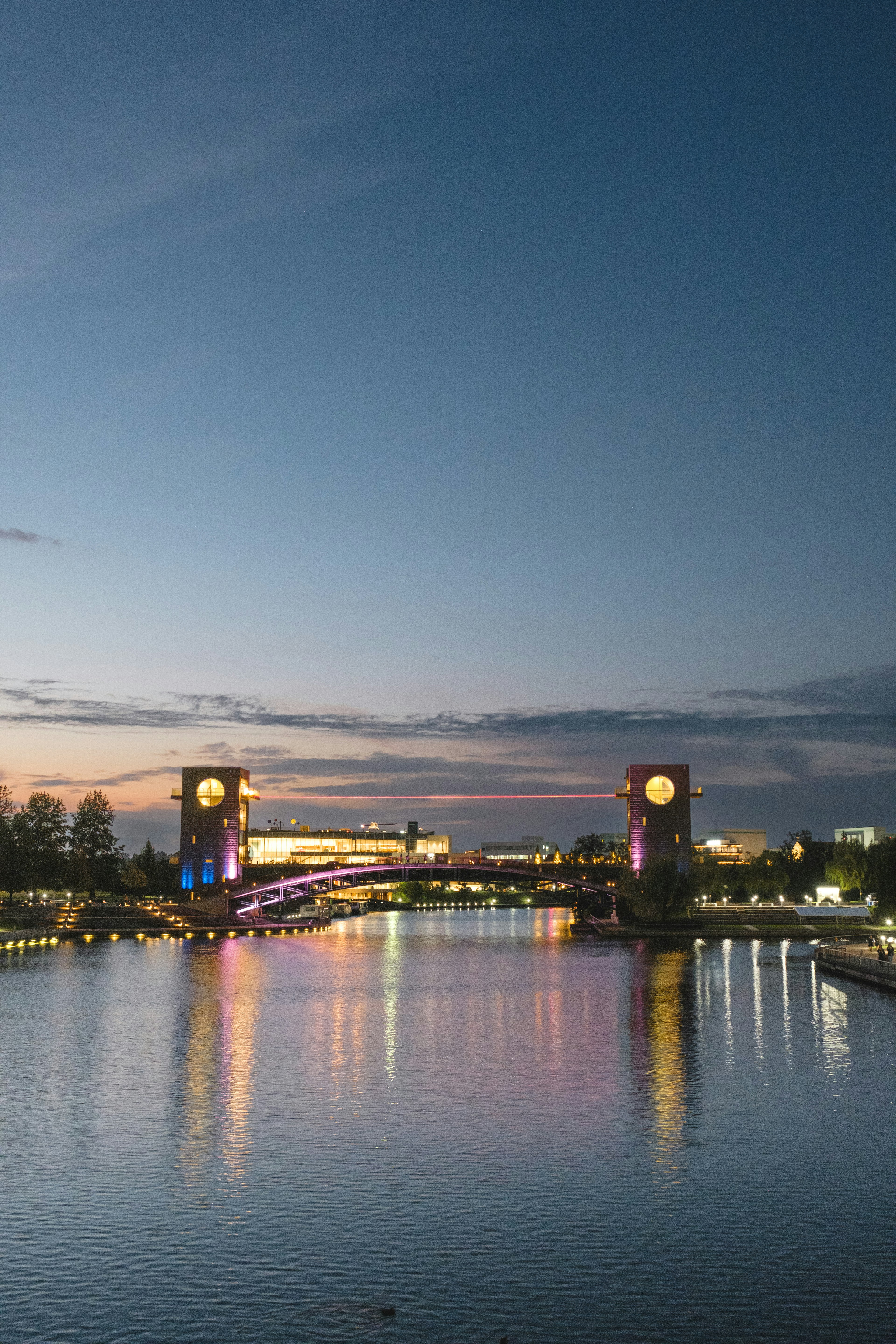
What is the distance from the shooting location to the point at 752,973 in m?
63.0

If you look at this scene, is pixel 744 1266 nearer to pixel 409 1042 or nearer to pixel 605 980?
pixel 409 1042

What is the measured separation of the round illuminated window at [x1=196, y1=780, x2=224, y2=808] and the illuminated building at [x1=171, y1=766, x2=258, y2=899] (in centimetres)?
5

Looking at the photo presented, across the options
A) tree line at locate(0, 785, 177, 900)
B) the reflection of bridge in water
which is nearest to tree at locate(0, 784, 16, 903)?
tree line at locate(0, 785, 177, 900)

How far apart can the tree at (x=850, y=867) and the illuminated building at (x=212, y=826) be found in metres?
74.1

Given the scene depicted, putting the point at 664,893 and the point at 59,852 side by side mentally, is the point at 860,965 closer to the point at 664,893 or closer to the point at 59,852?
the point at 664,893

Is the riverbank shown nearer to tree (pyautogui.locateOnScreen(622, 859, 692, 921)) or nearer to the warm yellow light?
tree (pyautogui.locateOnScreen(622, 859, 692, 921))

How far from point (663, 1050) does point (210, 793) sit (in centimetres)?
13545

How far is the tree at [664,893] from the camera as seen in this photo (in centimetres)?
11006

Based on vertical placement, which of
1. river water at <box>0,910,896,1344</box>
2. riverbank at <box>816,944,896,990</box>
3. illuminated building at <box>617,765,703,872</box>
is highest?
illuminated building at <box>617,765,703,872</box>

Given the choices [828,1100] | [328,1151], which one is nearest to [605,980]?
[828,1100]

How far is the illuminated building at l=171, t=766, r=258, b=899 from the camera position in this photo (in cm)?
15975

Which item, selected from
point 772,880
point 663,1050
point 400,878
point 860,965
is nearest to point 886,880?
point 860,965

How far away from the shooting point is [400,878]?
159m

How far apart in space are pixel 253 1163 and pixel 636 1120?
26.9ft
